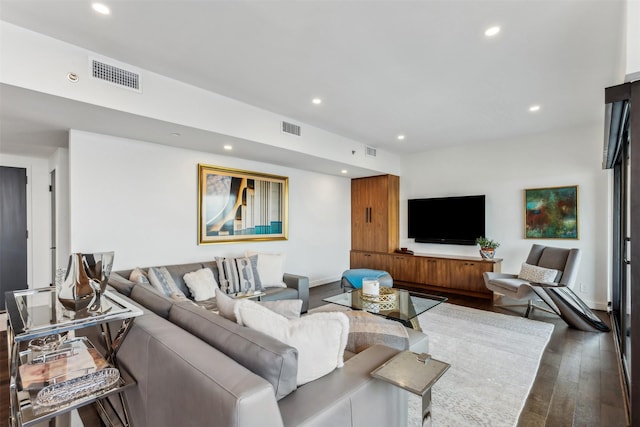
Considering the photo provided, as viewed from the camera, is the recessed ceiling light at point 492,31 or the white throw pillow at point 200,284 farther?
the white throw pillow at point 200,284

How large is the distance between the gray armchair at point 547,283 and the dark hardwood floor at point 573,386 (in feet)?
1.66

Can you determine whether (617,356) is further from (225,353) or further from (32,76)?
(32,76)

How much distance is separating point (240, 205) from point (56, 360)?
10.8 ft

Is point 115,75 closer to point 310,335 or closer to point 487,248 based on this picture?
point 310,335

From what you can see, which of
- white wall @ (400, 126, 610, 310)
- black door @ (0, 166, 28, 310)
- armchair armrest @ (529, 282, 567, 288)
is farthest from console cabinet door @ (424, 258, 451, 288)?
black door @ (0, 166, 28, 310)

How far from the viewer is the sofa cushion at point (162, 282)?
9.75 feet

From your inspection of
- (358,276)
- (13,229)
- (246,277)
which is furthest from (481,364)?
(13,229)

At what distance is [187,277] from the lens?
3480 mm

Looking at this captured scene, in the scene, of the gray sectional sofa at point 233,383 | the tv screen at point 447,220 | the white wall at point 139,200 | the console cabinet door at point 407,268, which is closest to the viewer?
the gray sectional sofa at point 233,383

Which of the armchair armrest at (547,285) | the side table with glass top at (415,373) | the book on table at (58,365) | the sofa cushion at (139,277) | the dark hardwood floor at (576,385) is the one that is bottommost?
the dark hardwood floor at (576,385)

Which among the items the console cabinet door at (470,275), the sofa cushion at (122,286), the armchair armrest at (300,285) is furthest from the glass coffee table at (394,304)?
the console cabinet door at (470,275)

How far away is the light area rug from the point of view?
207 cm

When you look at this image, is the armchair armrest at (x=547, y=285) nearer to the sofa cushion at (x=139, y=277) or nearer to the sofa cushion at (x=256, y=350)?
the sofa cushion at (x=256, y=350)

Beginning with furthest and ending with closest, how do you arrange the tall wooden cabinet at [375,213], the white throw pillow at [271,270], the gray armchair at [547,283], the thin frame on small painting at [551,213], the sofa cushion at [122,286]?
the tall wooden cabinet at [375,213] < the thin frame on small painting at [551,213] < the white throw pillow at [271,270] < the gray armchair at [547,283] < the sofa cushion at [122,286]
